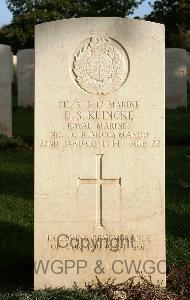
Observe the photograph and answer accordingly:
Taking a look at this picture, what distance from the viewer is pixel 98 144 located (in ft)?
→ 15.0

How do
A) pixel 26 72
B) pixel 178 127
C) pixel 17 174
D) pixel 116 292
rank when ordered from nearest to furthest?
1. pixel 116 292
2. pixel 17 174
3. pixel 178 127
4. pixel 26 72

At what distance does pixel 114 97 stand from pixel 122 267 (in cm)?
118

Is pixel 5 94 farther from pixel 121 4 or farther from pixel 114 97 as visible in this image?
pixel 121 4

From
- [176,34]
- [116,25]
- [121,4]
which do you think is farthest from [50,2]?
[116,25]

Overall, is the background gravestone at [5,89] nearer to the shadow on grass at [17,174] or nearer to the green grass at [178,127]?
the shadow on grass at [17,174]

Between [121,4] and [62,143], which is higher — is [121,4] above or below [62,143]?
above

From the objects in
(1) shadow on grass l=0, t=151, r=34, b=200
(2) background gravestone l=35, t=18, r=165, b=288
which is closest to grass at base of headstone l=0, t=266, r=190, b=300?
(2) background gravestone l=35, t=18, r=165, b=288

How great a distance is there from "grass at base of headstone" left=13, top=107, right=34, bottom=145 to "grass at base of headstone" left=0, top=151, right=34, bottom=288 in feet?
7.96

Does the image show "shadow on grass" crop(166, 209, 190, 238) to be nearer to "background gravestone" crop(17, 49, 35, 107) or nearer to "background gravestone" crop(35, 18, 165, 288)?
"background gravestone" crop(35, 18, 165, 288)

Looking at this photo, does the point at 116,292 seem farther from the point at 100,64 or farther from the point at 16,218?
the point at 16,218

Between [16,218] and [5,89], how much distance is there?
5.76 meters

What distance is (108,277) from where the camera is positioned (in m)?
4.62

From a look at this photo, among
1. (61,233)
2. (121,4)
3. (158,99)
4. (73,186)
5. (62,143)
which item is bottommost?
(61,233)

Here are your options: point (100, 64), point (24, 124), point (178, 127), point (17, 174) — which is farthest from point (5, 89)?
point (100, 64)
